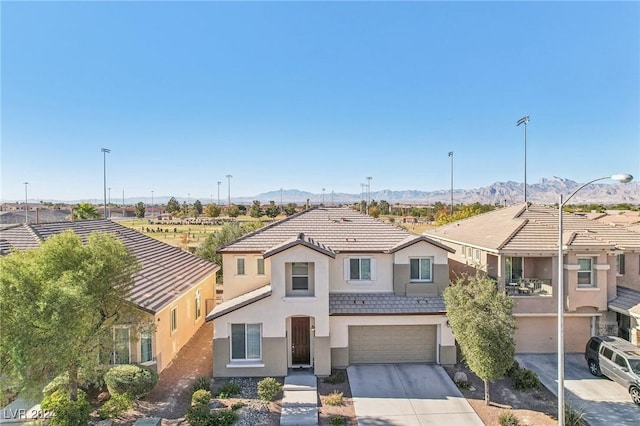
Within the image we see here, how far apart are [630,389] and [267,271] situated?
1706cm

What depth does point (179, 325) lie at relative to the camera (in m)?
19.3

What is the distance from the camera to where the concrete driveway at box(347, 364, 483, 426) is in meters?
13.4

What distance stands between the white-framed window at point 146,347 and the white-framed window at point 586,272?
2108 cm

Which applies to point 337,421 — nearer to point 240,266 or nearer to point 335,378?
point 335,378

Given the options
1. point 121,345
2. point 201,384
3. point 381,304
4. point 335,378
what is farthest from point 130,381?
point 381,304

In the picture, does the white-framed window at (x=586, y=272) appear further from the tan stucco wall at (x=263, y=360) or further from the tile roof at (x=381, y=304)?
the tan stucco wall at (x=263, y=360)

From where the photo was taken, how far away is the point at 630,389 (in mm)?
14859

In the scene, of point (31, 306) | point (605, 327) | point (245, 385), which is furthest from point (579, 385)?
point (31, 306)

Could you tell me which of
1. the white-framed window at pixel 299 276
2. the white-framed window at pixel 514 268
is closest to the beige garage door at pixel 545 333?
the white-framed window at pixel 514 268

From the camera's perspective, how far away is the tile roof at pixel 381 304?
1756 centimetres

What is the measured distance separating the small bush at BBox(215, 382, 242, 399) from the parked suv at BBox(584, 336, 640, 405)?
53.0 ft

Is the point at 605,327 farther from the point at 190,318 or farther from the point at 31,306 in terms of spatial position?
the point at 31,306

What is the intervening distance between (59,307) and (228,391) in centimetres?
733

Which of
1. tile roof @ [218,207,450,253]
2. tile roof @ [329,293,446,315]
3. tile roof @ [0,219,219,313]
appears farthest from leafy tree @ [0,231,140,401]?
tile roof @ [329,293,446,315]
